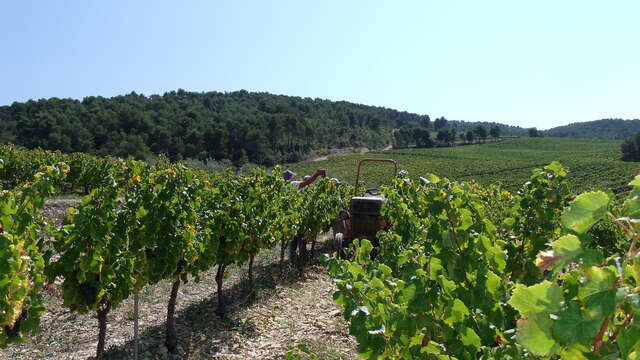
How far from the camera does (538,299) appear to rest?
0.96 meters

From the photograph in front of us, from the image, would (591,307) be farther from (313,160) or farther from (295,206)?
(313,160)

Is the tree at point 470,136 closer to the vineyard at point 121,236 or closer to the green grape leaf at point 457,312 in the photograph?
the vineyard at point 121,236

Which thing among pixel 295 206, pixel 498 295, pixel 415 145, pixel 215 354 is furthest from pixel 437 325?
pixel 415 145

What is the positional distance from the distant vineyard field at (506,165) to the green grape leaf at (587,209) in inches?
1569

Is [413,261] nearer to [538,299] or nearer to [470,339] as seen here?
[470,339]

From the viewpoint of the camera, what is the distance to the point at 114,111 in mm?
64562

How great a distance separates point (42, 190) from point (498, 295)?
11.2ft

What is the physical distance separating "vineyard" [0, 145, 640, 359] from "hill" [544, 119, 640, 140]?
15794 centimetres

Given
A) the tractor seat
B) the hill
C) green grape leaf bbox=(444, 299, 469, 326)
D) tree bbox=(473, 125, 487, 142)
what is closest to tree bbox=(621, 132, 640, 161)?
tree bbox=(473, 125, 487, 142)

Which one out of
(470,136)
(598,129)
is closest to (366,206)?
(470,136)

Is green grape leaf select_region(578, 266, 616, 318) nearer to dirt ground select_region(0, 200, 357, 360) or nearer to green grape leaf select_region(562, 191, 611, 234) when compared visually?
green grape leaf select_region(562, 191, 611, 234)

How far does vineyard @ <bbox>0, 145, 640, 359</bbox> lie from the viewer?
933 millimetres

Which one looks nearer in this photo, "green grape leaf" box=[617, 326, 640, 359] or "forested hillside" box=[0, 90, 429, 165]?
"green grape leaf" box=[617, 326, 640, 359]

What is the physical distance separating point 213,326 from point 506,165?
59.0m
